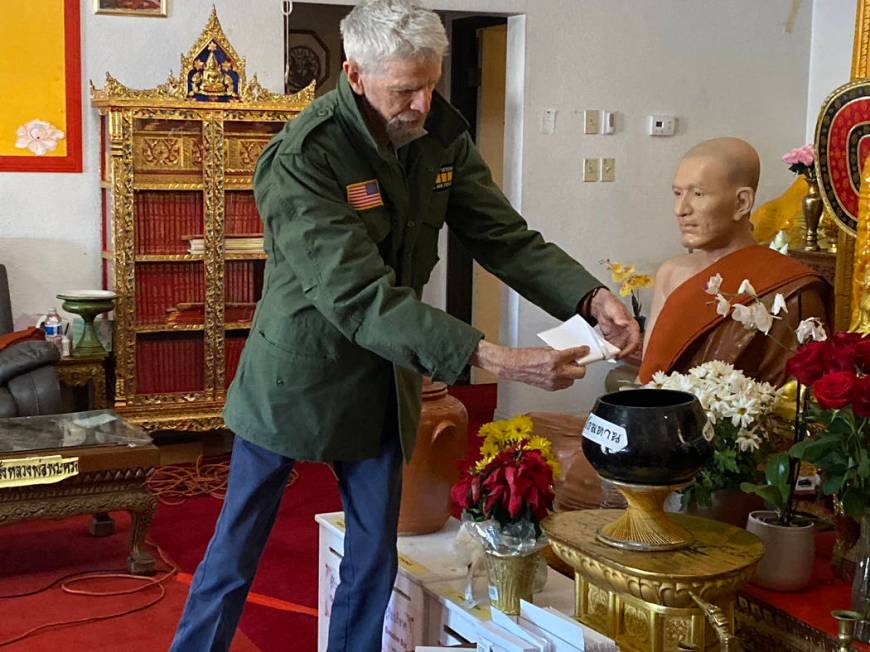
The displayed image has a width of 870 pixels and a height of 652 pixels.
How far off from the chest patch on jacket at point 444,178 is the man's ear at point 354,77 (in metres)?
0.27

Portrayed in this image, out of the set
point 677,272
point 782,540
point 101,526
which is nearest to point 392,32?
point 782,540

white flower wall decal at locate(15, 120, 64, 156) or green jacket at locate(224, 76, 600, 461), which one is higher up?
white flower wall decal at locate(15, 120, 64, 156)

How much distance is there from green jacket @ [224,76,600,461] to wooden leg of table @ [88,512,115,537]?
6.43 ft

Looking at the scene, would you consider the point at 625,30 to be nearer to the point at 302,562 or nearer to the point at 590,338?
the point at 302,562

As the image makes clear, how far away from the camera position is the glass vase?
2.17 meters

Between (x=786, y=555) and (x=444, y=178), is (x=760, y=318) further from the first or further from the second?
(x=444, y=178)

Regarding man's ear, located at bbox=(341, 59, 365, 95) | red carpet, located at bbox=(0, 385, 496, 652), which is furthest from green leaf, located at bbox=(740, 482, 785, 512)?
red carpet, located at bbox=(0, 385, 496, 652)

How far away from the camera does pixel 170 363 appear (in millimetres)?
5152

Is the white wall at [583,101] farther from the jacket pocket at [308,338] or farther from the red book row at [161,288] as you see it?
the jacket pocket at [308,338]

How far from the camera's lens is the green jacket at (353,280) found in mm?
2158

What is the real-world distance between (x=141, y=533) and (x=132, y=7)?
2345 mm

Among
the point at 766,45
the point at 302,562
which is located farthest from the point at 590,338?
the point at 766,45

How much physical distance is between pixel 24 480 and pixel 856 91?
8.48 ft

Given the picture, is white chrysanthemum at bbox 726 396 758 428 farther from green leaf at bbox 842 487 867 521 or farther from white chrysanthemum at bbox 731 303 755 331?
green leaf at bbox 842 487 867 521
